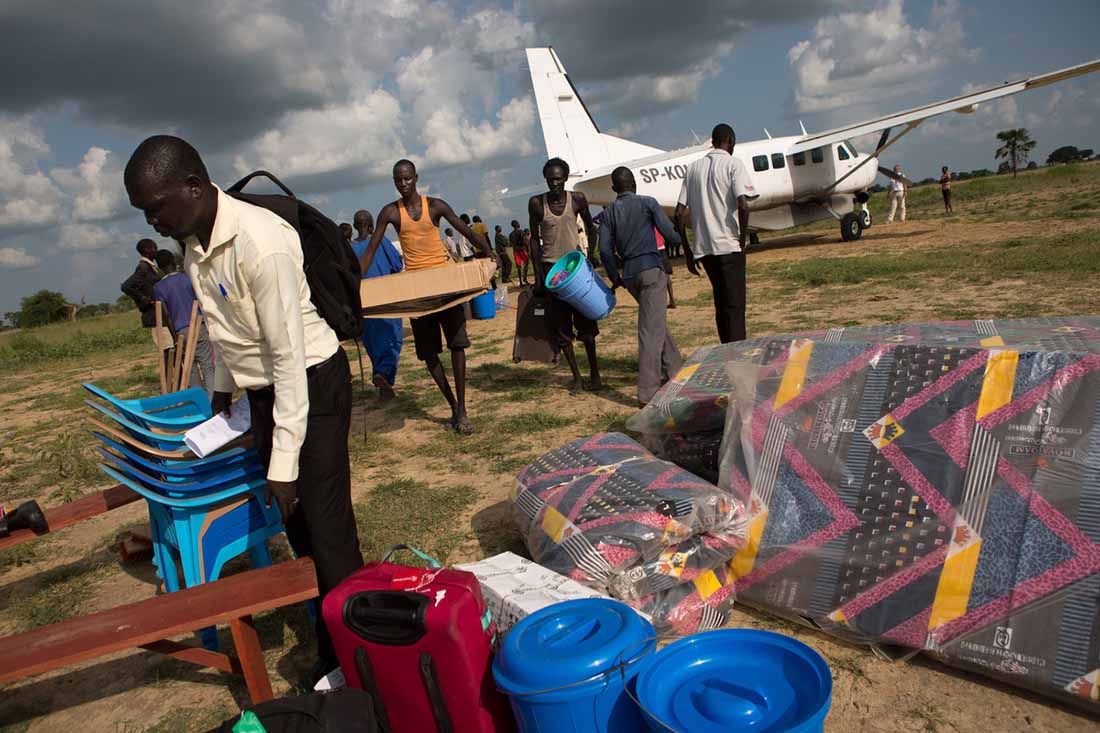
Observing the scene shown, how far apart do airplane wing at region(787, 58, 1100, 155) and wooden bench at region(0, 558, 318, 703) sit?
60.7ft

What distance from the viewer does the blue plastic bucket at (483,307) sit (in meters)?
6.01

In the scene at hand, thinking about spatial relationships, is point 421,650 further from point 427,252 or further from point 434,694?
point 427,252

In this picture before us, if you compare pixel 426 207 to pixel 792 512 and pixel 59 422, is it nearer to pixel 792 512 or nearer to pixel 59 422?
pixel 792 512

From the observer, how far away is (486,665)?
77.8 inches

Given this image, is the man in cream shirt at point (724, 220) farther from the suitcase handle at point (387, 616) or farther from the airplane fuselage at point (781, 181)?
the airplane fuselage at point (781, 181)

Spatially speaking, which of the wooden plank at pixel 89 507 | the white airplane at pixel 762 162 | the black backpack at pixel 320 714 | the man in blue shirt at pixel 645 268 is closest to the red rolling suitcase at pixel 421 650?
the black backpack at pixel 320 714

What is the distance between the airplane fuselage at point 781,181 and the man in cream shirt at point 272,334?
17.1m

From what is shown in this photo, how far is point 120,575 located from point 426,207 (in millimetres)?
3436

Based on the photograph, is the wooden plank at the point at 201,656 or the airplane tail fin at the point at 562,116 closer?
the wooden plank at the point at 201,656

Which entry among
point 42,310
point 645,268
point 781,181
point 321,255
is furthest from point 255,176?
point 42,310

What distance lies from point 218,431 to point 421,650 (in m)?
1.26

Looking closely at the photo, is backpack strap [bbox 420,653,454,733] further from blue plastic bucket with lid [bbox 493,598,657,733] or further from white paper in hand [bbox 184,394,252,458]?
white paper in hand [bbox 184,394,252,458]

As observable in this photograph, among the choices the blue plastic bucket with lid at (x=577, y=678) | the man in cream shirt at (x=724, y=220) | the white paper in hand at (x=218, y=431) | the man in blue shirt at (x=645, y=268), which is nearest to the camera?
the blue plastic bucket with lid at (x=577, y=678)

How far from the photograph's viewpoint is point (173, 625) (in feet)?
7.38
